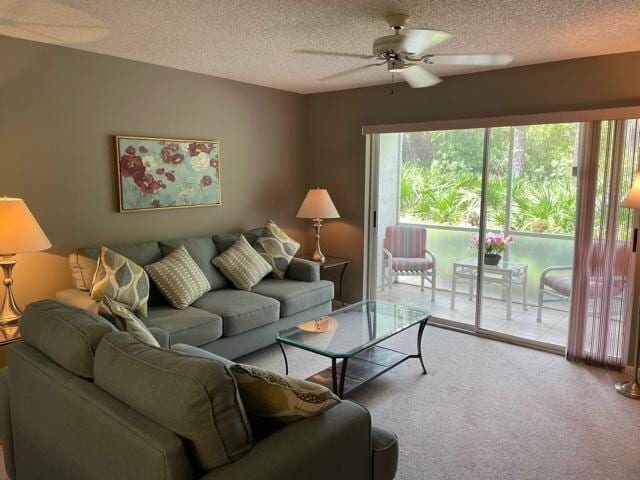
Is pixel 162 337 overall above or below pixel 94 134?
below

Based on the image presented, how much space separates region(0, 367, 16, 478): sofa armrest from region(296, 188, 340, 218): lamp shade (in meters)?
3.08

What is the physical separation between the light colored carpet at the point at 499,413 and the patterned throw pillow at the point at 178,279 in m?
0.71

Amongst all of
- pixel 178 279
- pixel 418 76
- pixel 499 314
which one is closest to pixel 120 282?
pixel 178 279

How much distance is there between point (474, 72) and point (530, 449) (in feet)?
9.91

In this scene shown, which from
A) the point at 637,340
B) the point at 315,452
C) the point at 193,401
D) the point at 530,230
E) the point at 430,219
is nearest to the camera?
the point at 193,401

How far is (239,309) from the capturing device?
3643mm

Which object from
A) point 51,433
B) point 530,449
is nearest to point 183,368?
point 51,433

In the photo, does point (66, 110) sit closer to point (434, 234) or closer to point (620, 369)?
point (434, 234)

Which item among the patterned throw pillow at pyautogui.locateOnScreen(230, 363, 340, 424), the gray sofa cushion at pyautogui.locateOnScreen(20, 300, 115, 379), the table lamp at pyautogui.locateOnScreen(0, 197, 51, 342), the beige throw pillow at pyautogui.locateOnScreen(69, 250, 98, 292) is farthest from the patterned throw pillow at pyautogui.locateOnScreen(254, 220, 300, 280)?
the patterned throw pillow at pyautogui.locateOnScreen(230, 363, 340, 424)

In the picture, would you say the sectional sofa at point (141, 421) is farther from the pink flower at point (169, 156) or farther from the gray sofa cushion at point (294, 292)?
the pink flower at point (169, 156)

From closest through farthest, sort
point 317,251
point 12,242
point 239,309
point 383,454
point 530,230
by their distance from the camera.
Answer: point 383,454 < point 12,242 < point 239,309 < point 530,230 < point 317,251

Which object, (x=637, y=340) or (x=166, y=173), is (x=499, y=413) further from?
(x=166, y=173)

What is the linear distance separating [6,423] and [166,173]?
93.0 inches

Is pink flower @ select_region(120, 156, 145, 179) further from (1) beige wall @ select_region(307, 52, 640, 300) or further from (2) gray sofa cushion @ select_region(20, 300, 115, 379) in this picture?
(1) beige wall @ select_region(307, 52, 640, 300)
